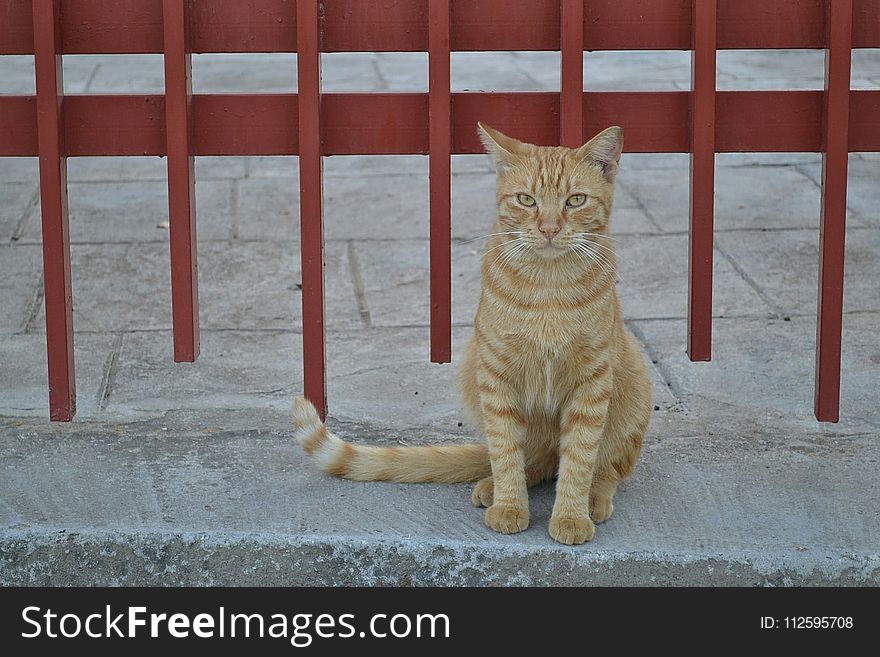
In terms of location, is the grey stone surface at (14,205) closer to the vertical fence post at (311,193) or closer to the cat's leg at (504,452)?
the vertical fence post at (311,193)

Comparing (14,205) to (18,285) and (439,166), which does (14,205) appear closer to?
(18,285)

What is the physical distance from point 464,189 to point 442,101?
346cm

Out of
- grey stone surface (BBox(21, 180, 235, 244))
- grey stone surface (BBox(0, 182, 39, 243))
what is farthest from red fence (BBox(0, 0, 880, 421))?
grey stone surface (BBox(0, 182, 39, 243))

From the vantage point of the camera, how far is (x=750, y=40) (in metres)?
3.71

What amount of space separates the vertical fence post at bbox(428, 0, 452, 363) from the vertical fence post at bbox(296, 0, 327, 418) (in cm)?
33

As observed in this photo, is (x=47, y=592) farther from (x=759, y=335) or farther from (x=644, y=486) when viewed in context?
(x=759, y=335)

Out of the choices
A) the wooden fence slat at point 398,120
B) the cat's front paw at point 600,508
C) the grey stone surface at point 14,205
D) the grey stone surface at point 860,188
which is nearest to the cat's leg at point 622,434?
the cat's front paw at point 600,508

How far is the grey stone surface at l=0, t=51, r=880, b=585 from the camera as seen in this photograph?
3188 millimetres

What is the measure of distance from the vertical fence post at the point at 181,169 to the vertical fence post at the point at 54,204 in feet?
1.06

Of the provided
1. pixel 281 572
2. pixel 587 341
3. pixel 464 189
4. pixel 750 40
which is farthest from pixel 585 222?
pixel 464 189

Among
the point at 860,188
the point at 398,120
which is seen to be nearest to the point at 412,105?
the point at 398,120

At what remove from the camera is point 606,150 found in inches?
127

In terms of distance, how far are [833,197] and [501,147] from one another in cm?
112

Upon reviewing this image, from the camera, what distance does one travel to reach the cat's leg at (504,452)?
127 inches
